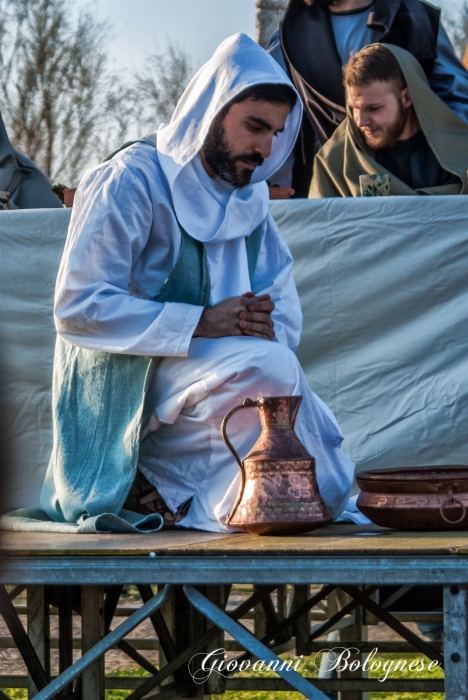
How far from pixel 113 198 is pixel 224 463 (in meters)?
0.77

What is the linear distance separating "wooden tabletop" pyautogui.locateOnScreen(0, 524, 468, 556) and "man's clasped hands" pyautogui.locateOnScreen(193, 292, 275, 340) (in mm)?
536

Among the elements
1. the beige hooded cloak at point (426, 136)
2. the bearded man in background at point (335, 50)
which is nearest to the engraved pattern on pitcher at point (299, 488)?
the beige hooded cloak at point (426, 136)

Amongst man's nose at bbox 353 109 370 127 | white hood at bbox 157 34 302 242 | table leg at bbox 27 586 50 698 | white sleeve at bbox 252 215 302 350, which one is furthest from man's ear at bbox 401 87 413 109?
table leg at bbox 27 586 50 698

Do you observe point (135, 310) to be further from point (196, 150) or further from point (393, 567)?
point (393, 567)

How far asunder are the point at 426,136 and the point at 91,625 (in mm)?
2717

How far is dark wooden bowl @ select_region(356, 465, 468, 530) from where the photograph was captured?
8.92 feet

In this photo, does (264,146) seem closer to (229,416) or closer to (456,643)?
(229,416)

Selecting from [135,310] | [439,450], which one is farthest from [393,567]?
[439,450]

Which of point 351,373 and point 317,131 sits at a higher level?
point 317,131

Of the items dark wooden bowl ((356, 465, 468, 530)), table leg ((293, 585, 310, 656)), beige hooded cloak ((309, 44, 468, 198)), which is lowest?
table leg ((293, 585, 310, 656))

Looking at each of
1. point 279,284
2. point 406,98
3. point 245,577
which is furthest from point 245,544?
point 406,98

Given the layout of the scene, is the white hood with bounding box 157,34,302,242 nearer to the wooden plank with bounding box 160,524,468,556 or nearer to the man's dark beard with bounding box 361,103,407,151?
the wooden plank with bounding box 160,524,468,556

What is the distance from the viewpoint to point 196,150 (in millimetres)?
3221

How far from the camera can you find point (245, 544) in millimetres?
2477
